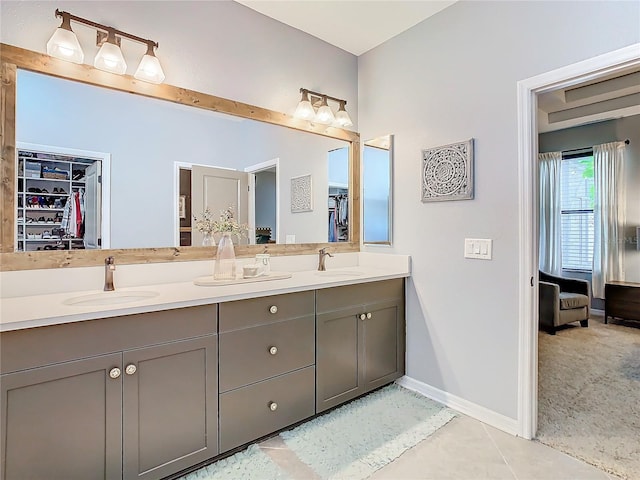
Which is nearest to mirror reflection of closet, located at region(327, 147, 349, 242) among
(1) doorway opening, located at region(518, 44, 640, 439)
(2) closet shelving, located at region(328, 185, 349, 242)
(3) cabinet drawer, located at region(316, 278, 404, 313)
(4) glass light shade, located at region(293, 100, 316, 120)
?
(2) closet shelving, located at region(328, 185, 349, 242)

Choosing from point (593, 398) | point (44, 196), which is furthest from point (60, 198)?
point (593, 398)

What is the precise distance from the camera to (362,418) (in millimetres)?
2104

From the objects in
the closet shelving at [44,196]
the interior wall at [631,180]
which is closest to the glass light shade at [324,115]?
the closet shelving at [44,196]

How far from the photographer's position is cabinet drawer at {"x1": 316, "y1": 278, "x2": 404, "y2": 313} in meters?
2.06

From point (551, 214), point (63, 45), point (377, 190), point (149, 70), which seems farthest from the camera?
point (551, 214)

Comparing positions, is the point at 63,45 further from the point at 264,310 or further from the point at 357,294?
the point at 357,294

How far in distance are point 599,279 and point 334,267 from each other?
13.6ft

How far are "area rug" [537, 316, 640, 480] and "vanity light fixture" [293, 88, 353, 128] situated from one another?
2.38m

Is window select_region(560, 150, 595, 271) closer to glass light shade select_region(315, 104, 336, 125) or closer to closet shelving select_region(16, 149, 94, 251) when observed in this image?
glass light shade select_region(315, 104, 336, 125)

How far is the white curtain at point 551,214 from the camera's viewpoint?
5078mm

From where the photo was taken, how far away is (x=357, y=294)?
2223 millimetres

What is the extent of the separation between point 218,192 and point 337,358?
1.27m

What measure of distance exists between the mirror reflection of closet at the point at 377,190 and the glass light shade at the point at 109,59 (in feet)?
5.75

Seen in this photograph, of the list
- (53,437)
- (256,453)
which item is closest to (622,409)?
(256,453)
